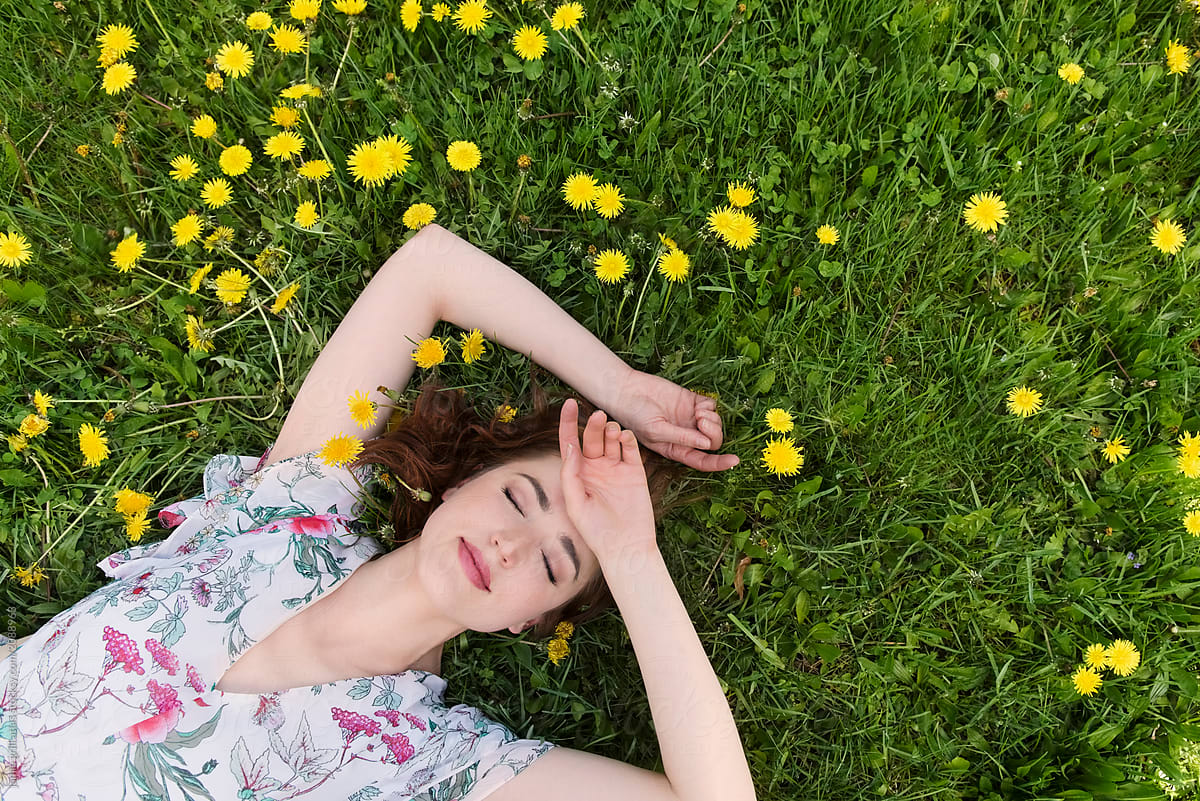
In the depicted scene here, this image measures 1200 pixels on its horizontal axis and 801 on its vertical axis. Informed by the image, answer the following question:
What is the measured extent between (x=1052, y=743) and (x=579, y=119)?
228 centimetres

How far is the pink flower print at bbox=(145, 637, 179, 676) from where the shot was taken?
72.9 inches

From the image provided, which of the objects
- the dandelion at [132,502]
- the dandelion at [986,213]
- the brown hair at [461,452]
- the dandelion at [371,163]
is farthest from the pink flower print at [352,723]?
the dandelion at [986,213]

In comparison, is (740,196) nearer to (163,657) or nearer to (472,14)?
(472,14)

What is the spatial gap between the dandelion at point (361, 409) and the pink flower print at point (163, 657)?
677 millimetres

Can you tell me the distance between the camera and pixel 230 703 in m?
1.88

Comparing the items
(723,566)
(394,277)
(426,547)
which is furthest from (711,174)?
(426,547)

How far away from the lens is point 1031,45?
98.0 inches

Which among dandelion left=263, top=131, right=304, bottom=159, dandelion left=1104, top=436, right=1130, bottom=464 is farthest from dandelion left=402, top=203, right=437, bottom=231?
dandelion left=1104, top=436, right=1130, bottom=464

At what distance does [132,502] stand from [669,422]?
1.53 metres

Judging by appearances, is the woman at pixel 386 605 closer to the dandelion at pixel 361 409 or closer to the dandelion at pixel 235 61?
the dandelion at pixel 361 409

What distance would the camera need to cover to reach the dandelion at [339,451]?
198 cm

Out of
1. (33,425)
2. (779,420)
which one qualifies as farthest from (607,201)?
(33,425)

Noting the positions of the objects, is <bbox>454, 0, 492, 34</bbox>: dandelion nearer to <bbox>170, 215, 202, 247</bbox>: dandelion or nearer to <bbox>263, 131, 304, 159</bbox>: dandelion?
<bbox>263, 131, 304, 159</bbox>: dandelion

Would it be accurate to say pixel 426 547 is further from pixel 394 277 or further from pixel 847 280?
pixel 847 280
